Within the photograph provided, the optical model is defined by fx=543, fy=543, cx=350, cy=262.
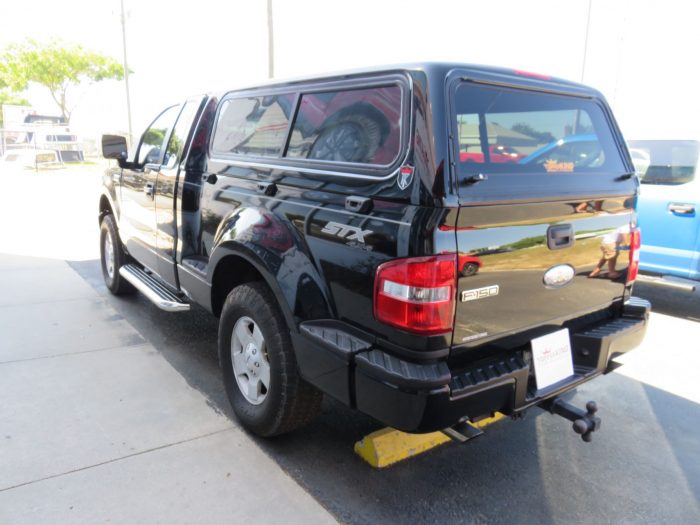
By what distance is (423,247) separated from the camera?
2.05m

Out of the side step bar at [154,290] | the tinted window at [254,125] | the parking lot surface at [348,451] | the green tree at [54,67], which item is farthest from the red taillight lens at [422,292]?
the green tree at [54,67]

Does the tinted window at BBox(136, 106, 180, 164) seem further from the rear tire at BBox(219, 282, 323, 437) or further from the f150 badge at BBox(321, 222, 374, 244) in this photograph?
the f150 badge at BBox(321, 222, 374, 244)

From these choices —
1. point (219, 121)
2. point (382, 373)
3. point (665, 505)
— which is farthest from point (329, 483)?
point (219, 121)

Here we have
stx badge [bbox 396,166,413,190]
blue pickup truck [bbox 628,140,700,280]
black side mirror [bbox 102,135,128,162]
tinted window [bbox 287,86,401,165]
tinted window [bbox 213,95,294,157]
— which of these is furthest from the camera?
blue pickup truck [bbox 628,140,700,280]

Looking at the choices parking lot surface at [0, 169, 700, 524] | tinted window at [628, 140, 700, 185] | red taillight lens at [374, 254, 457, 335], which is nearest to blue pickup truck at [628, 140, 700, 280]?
tinted window at [628, 140, 700, 185]

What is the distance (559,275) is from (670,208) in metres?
3.95

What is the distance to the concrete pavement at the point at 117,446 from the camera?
245 cm

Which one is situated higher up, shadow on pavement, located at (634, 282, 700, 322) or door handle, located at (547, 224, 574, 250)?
door handle, located at (547, 224, 574, 250)

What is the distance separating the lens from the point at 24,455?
9.16ft

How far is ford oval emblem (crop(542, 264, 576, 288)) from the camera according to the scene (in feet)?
8.01

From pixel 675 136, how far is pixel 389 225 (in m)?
5.01

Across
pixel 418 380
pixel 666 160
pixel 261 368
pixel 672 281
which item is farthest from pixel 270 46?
pixel 418 380

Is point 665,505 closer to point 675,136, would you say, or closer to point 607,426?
point 607,426

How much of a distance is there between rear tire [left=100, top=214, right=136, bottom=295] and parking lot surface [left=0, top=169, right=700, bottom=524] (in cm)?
81
